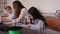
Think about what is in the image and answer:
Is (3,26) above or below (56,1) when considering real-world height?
below

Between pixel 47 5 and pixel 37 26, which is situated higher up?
pixel 47 5

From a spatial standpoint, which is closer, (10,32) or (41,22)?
→ (10,32)

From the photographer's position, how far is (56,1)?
3521 millimetres

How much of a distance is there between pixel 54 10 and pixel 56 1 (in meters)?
0.26

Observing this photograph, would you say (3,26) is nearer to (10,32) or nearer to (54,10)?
(10,32)

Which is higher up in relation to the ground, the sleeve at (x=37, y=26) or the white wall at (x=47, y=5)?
the white wall at (x=47, y=5)

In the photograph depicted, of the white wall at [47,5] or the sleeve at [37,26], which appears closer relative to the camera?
the sleeve at [37,26]

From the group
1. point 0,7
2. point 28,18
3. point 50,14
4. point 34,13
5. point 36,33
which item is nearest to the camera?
point 36,33

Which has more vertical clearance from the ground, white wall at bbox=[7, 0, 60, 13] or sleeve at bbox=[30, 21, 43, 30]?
white wall at bbox=[7, 0, 60, 13]

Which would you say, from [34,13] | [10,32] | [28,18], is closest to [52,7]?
[28,18]

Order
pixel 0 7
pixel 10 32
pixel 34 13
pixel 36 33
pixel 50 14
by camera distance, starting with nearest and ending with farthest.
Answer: pixel 10 32 < pixel 36 33 < pixel 34 13 < pixel 50 14 < pixel 0 7

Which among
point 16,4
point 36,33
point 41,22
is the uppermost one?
point 16,4

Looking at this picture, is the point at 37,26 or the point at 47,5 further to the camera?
the point at 47,5

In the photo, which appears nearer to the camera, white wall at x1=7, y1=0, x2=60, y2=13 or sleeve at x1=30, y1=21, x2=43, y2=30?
sleeve at x1=30, y1=21, x2=43, y2=30
